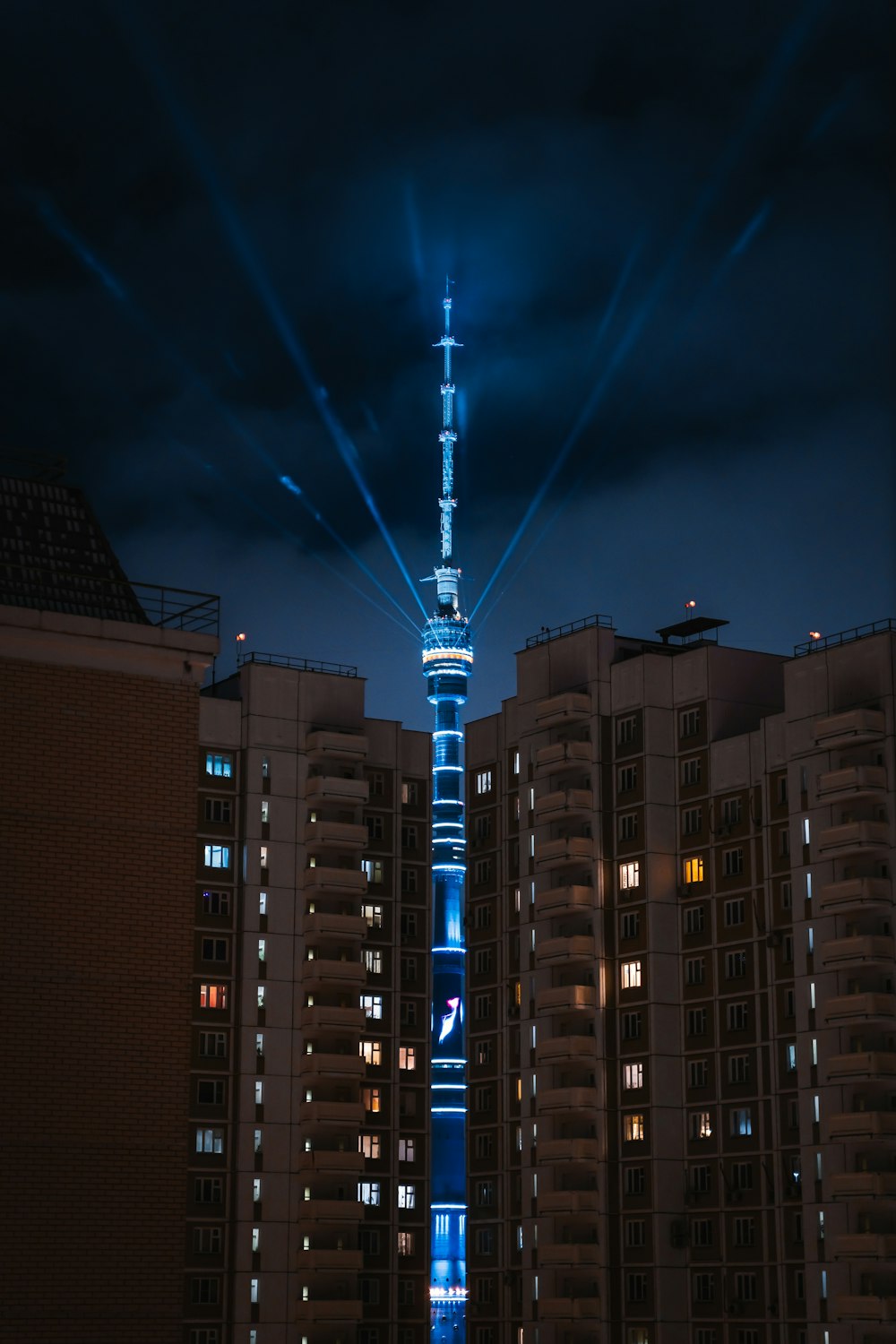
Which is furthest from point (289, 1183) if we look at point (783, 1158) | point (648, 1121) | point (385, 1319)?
point (783, 1158)

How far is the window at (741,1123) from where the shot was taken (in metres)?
99.2

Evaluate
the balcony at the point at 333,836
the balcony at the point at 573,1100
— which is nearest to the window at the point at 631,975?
the balcony at the point at 573,1100

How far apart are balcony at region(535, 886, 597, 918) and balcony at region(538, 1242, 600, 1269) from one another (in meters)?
15.8

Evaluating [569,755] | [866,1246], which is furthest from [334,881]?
[866,1246]

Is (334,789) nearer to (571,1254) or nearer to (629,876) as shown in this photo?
(629,876)

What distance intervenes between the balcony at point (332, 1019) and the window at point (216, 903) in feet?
20.4

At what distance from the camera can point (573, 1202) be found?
10344 cm

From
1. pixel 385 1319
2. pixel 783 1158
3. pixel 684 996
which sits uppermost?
pixel 684 996

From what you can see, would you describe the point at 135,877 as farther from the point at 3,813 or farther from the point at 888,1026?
the point at 888,1026

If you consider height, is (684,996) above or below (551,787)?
below

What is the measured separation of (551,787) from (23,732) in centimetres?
3170

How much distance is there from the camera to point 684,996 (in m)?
104

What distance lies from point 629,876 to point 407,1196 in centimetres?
1986

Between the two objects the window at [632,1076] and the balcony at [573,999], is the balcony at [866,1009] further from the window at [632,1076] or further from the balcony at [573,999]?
the balcony at [573,999]
